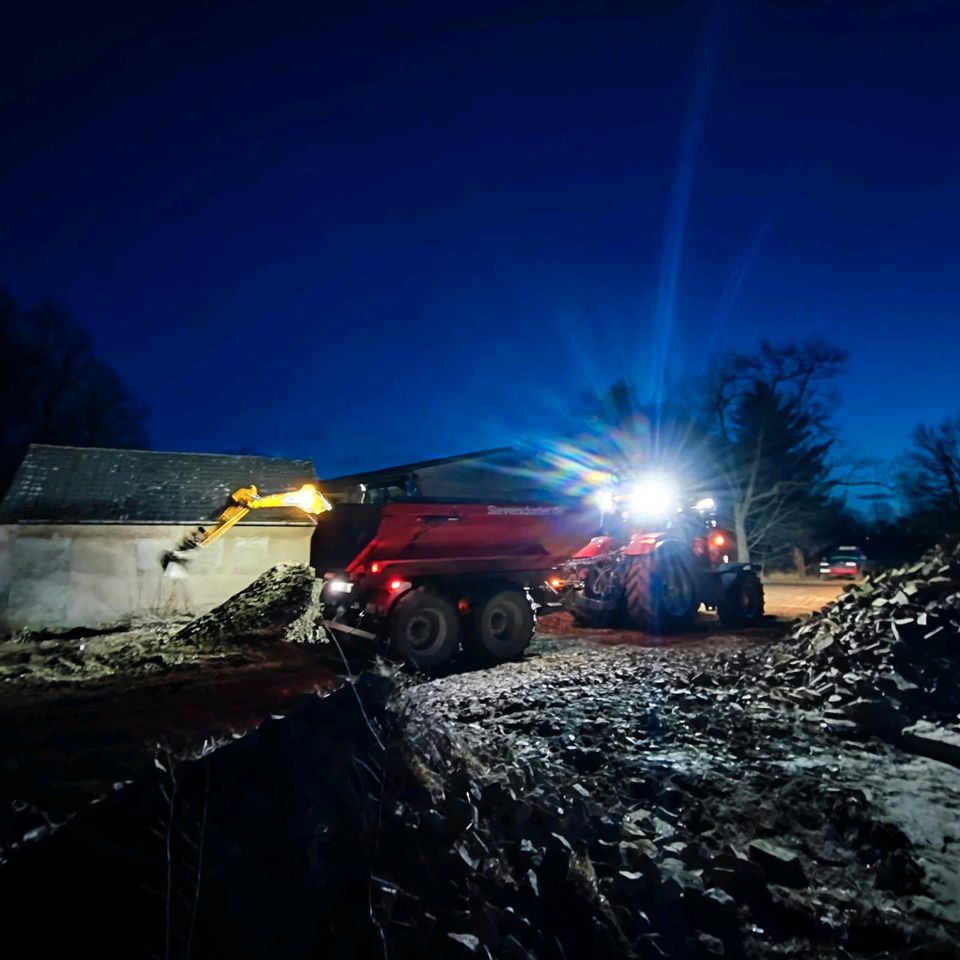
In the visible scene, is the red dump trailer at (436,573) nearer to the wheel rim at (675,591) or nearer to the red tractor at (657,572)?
the red tractor at (657,572)

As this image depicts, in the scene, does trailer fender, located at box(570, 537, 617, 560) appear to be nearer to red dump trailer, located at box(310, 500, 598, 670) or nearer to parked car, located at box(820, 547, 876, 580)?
red dump trailer, located at box(310, 500, 598, 670)

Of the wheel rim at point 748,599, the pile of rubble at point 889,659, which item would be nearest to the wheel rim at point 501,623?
the pile of rubble at point 889,659

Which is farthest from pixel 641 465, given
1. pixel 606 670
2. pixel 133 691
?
pixel 133 691

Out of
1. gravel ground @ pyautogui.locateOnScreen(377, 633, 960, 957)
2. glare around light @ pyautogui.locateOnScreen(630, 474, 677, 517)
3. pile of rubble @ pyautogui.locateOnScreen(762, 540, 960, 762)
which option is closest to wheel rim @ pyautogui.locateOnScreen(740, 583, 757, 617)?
glare around light @ pyautogui.locateOnScreen(630, 474, 677, 517)

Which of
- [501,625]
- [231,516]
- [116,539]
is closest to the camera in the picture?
[501,625]

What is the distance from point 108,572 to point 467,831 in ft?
47.2

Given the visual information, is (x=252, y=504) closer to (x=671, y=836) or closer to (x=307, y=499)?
(x=307, y=499)

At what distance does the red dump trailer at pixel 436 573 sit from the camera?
358 inches

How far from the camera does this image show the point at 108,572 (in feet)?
50.0

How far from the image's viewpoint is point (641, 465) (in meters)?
35.8

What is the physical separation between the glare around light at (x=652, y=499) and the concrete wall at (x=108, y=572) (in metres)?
9.81

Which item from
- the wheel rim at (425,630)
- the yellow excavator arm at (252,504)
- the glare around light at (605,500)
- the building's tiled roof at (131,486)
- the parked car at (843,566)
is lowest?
the parked car at (843,566)

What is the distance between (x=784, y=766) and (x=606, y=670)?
3.51 m

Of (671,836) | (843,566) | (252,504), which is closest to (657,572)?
(671,836)
